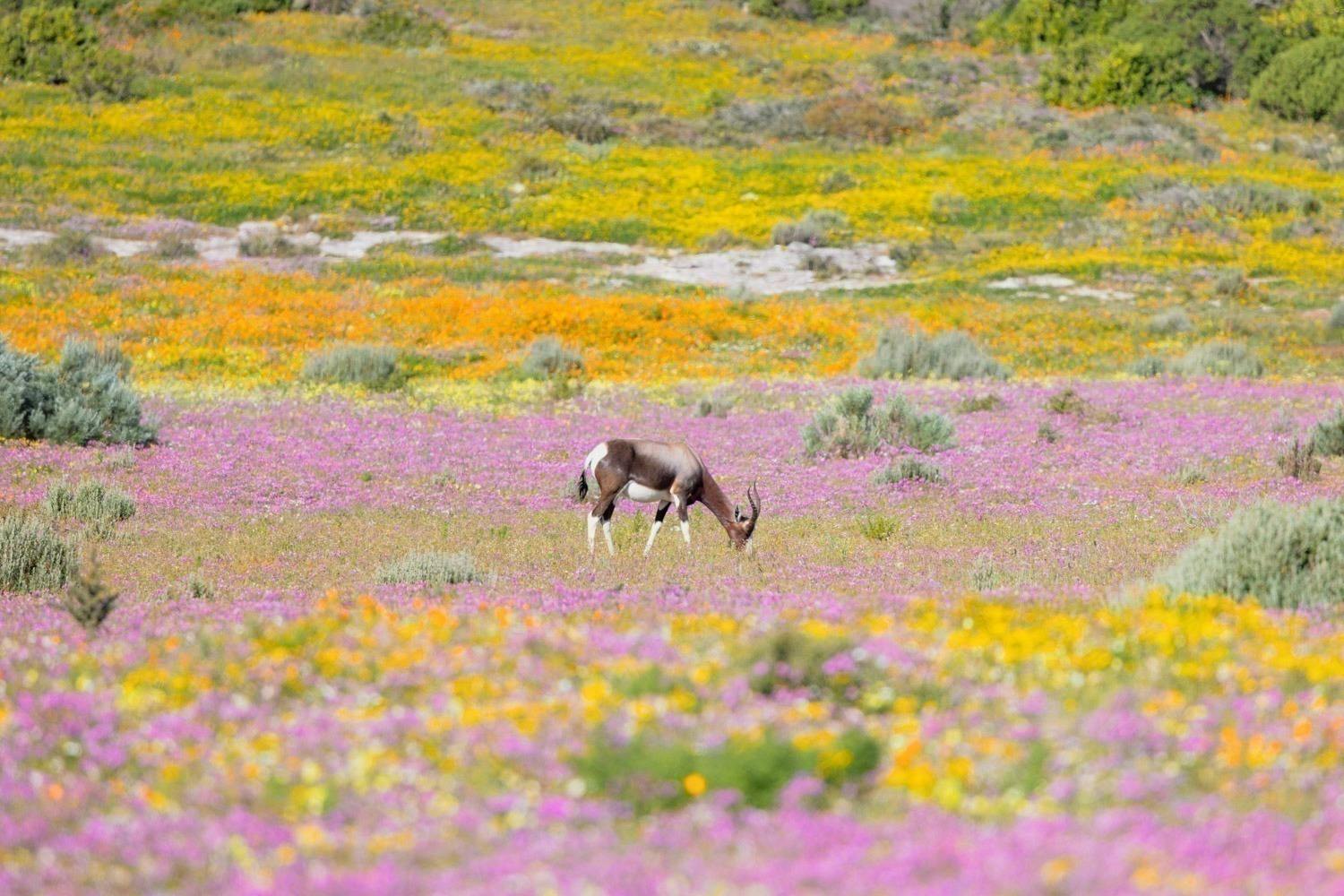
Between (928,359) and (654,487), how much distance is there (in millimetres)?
A: 18268

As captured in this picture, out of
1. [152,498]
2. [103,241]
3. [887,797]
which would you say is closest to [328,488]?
[152,498]

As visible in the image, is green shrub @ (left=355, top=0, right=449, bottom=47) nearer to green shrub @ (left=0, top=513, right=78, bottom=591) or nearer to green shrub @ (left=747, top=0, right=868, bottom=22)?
green shrub @ (left=747, top=0, right=868, bottom=22)

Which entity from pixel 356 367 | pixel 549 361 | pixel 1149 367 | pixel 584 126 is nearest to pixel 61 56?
pixel 584 126

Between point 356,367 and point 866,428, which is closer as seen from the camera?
point 866,428

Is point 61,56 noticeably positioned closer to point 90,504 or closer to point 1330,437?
A: point 90,504

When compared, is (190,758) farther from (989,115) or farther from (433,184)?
(989,115)

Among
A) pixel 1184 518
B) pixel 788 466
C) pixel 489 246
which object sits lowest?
pixel 489 246

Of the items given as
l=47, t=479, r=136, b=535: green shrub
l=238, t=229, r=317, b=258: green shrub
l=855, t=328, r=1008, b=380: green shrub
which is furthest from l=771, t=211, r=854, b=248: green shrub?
l=47, t=479, r=136, b=535: green shrub

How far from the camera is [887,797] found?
5469 millimetres

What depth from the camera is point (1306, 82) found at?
216 ft

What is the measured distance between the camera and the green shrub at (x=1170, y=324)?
35272mm

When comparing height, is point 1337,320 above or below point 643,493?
below

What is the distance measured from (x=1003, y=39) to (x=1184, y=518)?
73.3m

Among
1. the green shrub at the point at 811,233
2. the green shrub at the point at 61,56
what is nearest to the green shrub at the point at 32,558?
the green shrub at the point at 811,233
